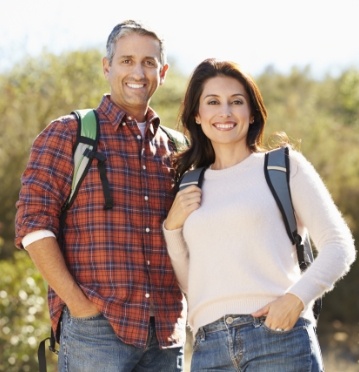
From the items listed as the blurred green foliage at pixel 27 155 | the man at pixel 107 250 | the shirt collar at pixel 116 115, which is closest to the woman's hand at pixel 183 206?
the man at pixel 107 250

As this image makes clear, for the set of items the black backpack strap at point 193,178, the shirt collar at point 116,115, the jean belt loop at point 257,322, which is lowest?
the jean belt loop at point 257,322

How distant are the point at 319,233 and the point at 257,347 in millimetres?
558

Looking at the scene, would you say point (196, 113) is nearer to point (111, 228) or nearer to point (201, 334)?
point (111, 228)

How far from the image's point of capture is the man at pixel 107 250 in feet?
13.6

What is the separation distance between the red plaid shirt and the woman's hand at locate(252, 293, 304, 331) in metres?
0.65

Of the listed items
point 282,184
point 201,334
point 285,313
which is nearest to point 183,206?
point 282,184

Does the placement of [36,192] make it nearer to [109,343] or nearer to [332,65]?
[109,343]

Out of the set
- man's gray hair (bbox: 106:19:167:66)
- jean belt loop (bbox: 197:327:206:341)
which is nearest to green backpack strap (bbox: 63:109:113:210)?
man's gray hair (bbox: 106:19:167:66)

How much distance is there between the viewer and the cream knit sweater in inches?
154

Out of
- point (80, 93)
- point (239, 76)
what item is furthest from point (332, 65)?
point (239, 76)

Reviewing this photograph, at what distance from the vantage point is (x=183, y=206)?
4.20 meters

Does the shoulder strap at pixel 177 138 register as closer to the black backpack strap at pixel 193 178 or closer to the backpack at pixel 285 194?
the black backpack strap at pixel 193 178

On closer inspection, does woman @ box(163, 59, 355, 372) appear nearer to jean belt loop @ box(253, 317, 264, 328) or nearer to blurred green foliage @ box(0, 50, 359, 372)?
jean belt loop @ box(253, 317, 264, 328)

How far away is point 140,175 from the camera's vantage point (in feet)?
14.3
